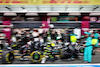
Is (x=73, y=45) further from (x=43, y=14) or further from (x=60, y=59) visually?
(x=43, y=14)

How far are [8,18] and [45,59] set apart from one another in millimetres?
3132

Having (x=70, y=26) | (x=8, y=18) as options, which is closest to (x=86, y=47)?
(x=70, y=26)

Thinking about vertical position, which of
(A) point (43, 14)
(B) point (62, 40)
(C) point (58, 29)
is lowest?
(B) point (62, 40)

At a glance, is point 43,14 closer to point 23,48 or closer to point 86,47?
point 23,48

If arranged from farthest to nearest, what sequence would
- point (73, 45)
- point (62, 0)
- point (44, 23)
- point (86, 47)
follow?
point (44, 23), point (73, 45), point (86, 47), point (62, 0)

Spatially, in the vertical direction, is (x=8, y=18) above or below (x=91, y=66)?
above

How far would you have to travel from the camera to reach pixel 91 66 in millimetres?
2947

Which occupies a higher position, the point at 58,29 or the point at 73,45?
the point at 58,29

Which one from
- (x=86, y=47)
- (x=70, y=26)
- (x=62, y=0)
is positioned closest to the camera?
(x=62, y=0)

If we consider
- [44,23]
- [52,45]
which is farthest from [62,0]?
[44,23]

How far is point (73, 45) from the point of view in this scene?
3.77 meters

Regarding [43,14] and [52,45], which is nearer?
[52,45]

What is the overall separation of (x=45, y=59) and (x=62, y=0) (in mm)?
2134

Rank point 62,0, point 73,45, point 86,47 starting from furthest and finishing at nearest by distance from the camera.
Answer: point 73,45
point 86,47
point 62,0
